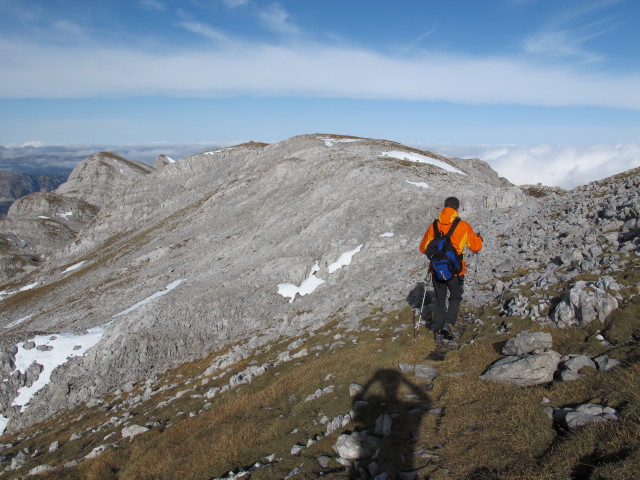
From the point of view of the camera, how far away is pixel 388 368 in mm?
13203

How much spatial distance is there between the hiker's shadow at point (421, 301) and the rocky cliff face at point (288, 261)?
64 centimetres

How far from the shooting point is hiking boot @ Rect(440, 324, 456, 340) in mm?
14217

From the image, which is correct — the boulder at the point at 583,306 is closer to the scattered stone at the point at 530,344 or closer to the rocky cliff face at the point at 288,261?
the scattered stone at the point at 530,344

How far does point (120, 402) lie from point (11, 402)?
15127 mm

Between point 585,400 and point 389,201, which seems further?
point 389,201

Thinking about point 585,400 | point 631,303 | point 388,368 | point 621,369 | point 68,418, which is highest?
point 631,303

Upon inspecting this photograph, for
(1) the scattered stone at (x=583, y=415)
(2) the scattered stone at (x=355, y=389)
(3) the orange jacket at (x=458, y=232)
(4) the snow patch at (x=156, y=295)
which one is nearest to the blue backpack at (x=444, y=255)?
(3) the orange jacket at (x=458, y=232)

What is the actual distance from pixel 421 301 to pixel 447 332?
5743 millimetres

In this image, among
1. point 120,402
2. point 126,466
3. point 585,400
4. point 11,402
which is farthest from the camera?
point 11,402

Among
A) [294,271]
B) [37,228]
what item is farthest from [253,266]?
[37,228]

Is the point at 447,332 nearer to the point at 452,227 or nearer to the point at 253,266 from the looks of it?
the point at 452,227

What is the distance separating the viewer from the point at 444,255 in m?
12.8

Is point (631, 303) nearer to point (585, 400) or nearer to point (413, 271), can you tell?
point (585, 400)

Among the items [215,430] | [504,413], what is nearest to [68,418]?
[215,430]
